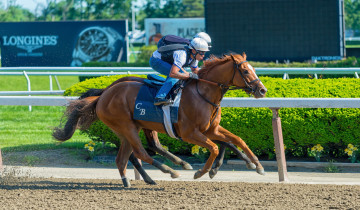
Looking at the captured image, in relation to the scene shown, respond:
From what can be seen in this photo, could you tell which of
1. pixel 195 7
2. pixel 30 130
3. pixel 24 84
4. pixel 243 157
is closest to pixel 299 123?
pixel 243 157

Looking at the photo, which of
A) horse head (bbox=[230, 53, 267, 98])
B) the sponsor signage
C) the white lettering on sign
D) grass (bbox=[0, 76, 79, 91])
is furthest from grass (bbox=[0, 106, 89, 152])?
the sponsor signage

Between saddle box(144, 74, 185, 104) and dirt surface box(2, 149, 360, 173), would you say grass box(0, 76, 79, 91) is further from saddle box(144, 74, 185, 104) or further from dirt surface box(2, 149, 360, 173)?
saddle box(144, 74, 185, 104)

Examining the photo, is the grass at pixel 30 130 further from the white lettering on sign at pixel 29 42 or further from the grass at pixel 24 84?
the white lettering on sign at pixel 29 42

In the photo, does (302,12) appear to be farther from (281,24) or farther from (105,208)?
(105,208)

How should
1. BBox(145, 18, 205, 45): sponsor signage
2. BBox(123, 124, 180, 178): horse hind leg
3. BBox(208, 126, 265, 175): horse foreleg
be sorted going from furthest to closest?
1. BBox(145, 18, 205, 45): sponsor signage
2. BBox(123, 124, 180, 178): horse hind leg
3. BBox(208, 126, 265, 175): horse foreleg

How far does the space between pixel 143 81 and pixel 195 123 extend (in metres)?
0.71

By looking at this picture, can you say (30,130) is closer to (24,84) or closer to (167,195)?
(167,195)

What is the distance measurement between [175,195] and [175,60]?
1190mm

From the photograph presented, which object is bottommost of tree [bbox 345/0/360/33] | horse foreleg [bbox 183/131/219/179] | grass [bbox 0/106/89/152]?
tree [bbox 345/0/360/33]

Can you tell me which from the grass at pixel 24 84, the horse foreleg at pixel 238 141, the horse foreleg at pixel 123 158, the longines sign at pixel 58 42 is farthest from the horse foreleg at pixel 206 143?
the longines sign at pixel 58 42

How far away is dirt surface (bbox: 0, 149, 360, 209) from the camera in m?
5.03

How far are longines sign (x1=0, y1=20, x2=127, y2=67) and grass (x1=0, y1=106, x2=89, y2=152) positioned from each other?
943 cm

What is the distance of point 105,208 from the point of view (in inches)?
197

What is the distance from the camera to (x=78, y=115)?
6332mm
